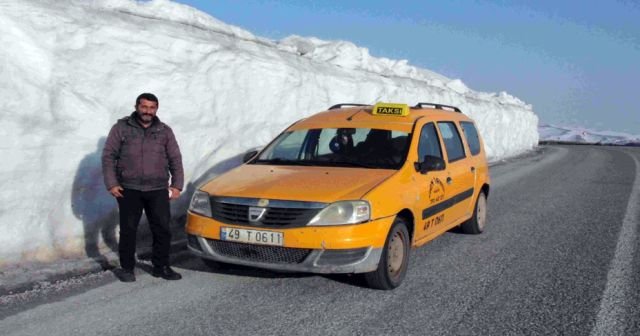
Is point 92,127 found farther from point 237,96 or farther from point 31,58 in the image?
point 237,96

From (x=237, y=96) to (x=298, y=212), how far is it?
6.08 m

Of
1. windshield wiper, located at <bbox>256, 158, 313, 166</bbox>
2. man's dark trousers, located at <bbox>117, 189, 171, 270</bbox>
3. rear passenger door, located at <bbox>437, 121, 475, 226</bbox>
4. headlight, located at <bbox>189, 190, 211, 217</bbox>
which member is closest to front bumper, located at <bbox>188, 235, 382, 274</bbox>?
headlight, located at <bbox>189, 190, 211, 217</bbox>

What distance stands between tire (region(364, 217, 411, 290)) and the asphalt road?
9 cm

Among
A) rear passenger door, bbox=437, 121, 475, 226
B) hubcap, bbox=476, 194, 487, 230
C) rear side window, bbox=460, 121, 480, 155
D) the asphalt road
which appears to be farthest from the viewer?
rear side window, bbox=460, 121, 480, 155

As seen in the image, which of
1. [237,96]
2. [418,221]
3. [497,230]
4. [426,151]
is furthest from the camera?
[237,96]

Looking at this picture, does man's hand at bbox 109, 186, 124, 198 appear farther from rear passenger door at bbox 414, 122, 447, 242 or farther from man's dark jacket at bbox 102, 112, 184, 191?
rear passenger door at bbox 414, 122, 447, 242

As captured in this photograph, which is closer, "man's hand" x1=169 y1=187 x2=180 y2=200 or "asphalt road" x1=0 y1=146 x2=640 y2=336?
"asphalt road" x1=0 y1=146 x2=640 y2=336

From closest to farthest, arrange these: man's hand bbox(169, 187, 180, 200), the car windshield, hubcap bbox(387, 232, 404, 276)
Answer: hubcap bbox(387, 232, 404, 276)
man's hand bbox(169, 187, 180, 200)
the car windshield

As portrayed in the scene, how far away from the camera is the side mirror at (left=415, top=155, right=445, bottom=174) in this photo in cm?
574

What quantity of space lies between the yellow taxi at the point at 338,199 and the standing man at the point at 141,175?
30 centimetres

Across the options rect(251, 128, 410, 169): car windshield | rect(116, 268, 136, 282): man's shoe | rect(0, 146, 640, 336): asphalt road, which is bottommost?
rect(0, 146, 640, 336): asphalt road

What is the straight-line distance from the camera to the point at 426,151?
6.25 metres

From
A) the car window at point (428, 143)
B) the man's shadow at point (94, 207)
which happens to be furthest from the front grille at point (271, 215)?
the man's shadow at point (94, 207)

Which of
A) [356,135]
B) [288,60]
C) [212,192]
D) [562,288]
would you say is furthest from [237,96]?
[562,288]
